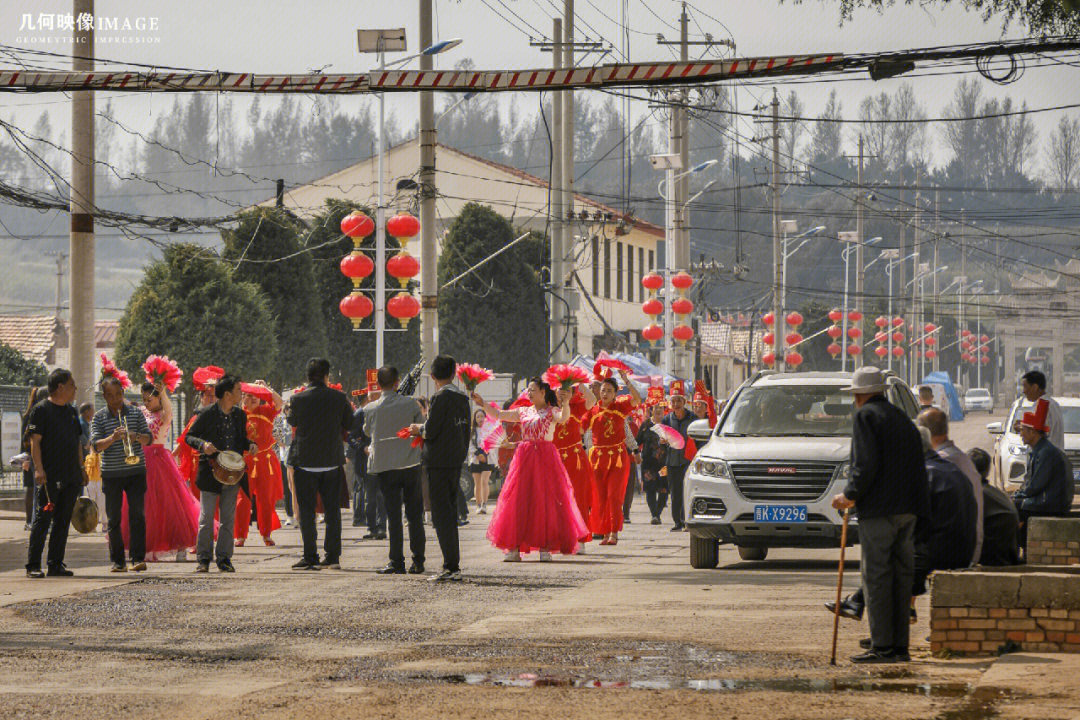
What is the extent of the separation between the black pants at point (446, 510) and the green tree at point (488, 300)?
4079 cm

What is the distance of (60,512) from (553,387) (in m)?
5.61

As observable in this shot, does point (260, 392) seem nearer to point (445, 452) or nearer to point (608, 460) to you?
point (608, 460)

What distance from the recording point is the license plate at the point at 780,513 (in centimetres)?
1659

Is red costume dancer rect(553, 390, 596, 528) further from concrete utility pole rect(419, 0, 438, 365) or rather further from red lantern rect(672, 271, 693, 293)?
red lantern rect(672, 271, 693, 293)

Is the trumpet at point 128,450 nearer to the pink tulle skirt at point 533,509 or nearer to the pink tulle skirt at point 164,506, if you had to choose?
the pink tulle skirt at point 164,506

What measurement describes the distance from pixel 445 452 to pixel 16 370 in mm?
35556

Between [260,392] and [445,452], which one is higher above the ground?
[260,392]

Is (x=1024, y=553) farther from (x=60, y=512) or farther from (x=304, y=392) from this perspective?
(x=60, y=512)

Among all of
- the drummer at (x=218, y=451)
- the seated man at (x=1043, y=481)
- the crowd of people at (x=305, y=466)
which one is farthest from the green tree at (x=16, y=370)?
the seated man at (x=1043, y=481)

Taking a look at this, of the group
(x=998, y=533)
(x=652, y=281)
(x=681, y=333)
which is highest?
(x=652, y=281)

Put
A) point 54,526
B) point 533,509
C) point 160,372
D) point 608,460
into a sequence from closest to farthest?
point 54,526, point 533,509, point 160,372, point 608,460

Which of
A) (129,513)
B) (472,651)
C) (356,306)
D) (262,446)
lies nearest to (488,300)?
(356,306)

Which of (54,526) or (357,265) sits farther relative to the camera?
(357,265)

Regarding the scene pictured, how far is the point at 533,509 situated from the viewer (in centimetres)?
1795
